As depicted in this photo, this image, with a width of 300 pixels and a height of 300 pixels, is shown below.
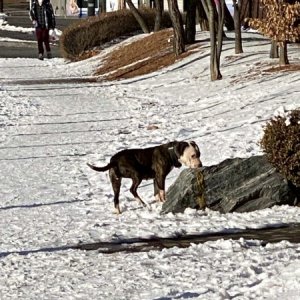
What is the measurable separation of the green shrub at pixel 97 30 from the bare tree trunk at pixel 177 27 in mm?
7596

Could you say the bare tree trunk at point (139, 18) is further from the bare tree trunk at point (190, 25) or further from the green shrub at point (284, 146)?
the green shrub at point (284, 146)

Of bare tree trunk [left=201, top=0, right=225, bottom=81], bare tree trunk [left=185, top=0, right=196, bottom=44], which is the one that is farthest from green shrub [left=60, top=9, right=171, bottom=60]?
bare tree trunk [left=201, top=0, right=225, bottom=81]

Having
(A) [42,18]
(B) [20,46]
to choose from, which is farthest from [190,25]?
(B) [20,46]

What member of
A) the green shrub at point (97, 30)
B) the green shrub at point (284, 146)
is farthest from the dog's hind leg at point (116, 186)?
the green shrub at point (97, 30)

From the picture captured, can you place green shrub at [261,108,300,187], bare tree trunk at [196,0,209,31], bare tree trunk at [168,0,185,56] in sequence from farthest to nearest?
bare tree trunk at [196,0,209,31] → bare tree trunk at [168,0,185,56] → green shrub at [261,108,300,187]

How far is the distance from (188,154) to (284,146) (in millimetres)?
971

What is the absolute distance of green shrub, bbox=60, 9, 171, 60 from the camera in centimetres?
3406

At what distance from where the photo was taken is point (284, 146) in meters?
8.98

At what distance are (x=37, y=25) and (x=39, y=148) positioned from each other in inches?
754

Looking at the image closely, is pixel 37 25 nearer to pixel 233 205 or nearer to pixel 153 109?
pixel 153 109

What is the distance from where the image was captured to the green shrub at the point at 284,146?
29.1ft

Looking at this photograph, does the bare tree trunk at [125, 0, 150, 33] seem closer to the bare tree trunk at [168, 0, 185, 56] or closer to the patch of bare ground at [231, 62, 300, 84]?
the bare tree trunk at [168, 0, 185, 56]

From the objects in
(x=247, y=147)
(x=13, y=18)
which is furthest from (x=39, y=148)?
(x=13, y=18)

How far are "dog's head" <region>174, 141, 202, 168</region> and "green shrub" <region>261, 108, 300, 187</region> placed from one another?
0.68 meters
